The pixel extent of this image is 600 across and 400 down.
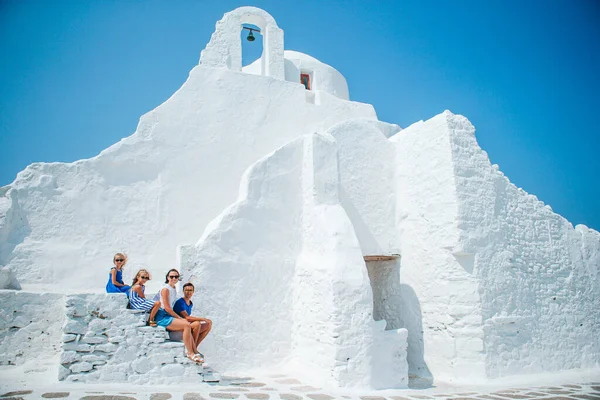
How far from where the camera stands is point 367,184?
31.3 feet

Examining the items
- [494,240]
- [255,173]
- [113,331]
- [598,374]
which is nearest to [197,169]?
[255,173]

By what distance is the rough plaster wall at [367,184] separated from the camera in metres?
9.30

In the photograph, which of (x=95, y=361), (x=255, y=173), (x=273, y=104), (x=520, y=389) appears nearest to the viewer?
(x=95, y=361)

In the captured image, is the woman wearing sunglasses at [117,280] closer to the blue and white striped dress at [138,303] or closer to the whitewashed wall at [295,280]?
the blue and white striped dress at [138,303]

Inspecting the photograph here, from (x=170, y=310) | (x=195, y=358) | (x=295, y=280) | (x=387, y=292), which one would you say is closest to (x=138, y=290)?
(x=170, y=310)

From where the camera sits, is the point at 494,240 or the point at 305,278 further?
the point at 494,240

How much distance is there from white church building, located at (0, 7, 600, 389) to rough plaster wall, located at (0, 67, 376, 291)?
3 centimetres

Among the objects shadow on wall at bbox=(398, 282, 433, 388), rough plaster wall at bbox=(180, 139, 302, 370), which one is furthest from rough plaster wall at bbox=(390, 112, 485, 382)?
rough plaster wall at bbox=(180, 139, 302, 370)

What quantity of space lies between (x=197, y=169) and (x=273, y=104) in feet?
7.60

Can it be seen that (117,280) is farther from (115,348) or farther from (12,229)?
(12,229)

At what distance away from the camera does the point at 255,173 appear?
27.2ft

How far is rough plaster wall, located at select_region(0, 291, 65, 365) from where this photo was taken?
6973 mm

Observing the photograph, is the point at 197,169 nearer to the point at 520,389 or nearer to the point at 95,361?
the point at 95,361

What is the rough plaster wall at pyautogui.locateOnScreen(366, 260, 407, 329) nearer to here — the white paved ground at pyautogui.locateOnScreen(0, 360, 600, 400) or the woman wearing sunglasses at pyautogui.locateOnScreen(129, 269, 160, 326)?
the white paved ground at pyautogui.locateOnScreen(0, 360, 600, 400)
